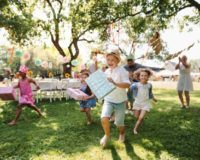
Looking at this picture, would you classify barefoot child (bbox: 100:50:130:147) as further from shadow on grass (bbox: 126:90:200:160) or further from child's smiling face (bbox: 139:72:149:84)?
child's smiling face (bbox: 139:72:149:84)

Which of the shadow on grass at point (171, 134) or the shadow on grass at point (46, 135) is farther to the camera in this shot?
the shadow on grass at point (46, 135)

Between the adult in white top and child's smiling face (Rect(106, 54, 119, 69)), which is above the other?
child's smiling face (Rect(106, 54, 119, 69))

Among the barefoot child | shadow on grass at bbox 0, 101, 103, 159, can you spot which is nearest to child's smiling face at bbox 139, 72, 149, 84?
the barefoot child

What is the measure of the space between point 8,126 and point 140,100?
3.67m

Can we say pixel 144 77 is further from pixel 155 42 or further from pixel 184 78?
pixel 184 78

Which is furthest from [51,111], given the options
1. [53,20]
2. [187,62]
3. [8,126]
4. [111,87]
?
[53,20]

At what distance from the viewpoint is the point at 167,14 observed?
13.2 m

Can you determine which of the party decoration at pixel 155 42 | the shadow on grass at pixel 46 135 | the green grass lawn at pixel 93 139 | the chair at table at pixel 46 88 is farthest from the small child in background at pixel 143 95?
the chair at table at pixel 46 88

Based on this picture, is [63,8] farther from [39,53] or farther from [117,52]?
[39,53]

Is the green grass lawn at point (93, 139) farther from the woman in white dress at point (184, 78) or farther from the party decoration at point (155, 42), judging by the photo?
the party decoration at point (155, 42)

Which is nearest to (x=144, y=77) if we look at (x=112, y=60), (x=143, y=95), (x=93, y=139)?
(x=143, y=95)

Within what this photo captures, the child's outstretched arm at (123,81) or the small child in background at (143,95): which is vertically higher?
the child's outstretched arm at (123,81)

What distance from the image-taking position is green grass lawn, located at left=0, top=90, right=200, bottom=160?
5988 mm

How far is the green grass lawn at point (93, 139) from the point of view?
19.6 feet
